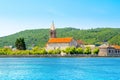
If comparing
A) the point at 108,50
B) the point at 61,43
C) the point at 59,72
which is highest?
the point at 61,43

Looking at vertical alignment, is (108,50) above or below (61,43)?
below

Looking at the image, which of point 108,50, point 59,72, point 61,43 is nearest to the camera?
point 59,72

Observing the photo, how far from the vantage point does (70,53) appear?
125 m

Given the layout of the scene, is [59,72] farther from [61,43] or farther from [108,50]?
[61,43]

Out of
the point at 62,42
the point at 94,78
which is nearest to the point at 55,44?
the point at 62,42

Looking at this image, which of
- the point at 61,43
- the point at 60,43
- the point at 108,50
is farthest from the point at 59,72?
the point at 60,43

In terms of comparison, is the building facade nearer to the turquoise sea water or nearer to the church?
the church

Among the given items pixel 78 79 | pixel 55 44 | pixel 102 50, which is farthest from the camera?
pixel 55 44

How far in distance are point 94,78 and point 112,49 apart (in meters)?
100

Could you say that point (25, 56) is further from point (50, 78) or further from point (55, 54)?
point (50, 78)

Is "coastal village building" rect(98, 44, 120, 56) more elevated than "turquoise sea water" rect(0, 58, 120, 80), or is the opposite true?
"coastal village building" rect(98, 44, 120, 56)

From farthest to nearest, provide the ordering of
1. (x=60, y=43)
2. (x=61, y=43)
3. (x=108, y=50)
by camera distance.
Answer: (x=60, y=43) → (x=61, y=43) → (x=108, y=50)

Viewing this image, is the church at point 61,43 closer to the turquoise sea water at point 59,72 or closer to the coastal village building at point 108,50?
the coastal village building at point 108,50

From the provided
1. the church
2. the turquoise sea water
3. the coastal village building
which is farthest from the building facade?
the turquoise sea water
